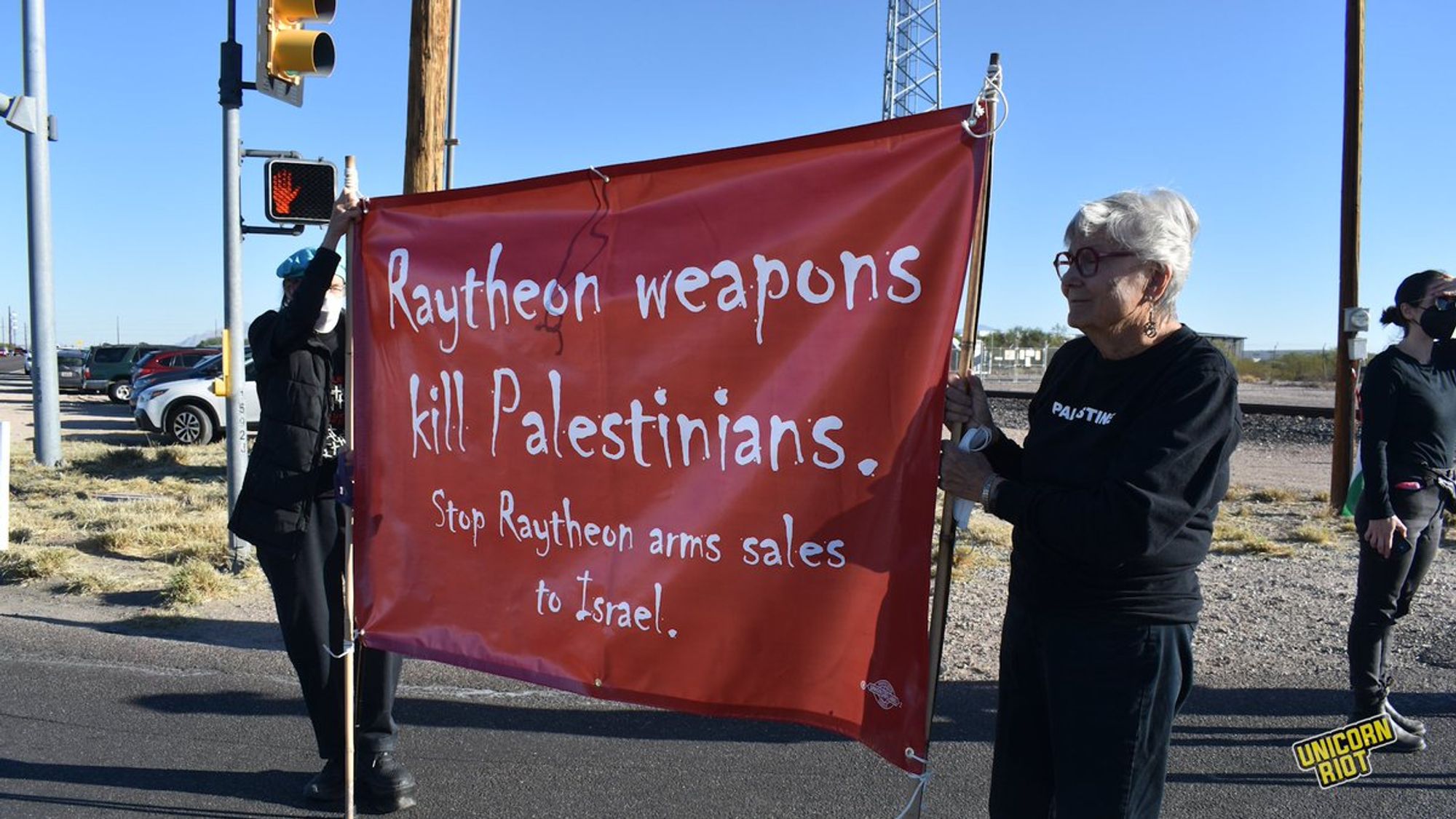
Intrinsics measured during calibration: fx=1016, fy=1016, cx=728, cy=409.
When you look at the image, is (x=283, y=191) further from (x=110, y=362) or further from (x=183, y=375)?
(x=110, y=362)

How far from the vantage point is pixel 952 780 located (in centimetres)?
386

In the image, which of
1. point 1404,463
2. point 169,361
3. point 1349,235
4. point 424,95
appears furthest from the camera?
point 169,361

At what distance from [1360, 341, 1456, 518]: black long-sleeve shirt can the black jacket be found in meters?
3.95

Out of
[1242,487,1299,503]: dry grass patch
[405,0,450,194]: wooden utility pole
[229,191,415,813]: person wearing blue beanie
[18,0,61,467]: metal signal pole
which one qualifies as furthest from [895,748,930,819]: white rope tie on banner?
[18,0,61,467]: metal signal pole

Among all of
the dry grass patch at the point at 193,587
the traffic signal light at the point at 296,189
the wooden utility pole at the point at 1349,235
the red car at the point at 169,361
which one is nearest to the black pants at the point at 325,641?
the dry grass patch at the point at 193,587

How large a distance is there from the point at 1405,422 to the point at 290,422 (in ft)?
13.8

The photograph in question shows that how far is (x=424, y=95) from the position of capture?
7.25 meters

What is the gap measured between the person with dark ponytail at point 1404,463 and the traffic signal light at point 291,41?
6.16 meters

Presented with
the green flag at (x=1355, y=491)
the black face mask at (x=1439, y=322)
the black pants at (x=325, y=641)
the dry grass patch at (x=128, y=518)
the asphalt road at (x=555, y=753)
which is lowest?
the asphalt road at (x=555, y=753)

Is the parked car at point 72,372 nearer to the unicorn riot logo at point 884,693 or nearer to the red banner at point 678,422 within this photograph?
the red banner at point 678,422

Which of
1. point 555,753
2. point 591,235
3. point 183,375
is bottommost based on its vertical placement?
point 555,753

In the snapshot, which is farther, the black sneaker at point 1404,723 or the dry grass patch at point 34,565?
the dry grass patch at point 34,565

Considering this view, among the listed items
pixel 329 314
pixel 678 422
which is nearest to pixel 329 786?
pixel 329 314

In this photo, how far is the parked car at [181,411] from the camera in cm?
1653
